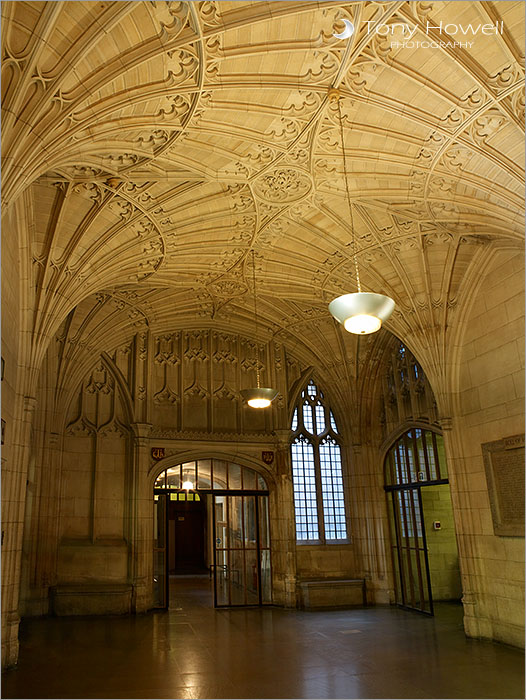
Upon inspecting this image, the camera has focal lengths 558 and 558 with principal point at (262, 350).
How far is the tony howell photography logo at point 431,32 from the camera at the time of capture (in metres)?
6.24

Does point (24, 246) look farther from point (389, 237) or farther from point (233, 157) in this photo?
point (389, 237)

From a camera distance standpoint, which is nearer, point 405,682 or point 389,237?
point 405,682

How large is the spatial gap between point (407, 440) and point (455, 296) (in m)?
4.53

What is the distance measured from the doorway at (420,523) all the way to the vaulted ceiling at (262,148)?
10.6ft

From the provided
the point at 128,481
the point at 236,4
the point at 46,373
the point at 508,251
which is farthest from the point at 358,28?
the point at 128,481

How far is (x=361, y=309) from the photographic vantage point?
5742 millimetres

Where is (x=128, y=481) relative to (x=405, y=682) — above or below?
above

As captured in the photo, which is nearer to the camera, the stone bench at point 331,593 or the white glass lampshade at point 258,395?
the white glass lampshade at point 258,395

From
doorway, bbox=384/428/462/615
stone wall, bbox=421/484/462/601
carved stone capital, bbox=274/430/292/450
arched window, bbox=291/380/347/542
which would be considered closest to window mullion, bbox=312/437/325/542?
arched window, bbox=291/380/347/542

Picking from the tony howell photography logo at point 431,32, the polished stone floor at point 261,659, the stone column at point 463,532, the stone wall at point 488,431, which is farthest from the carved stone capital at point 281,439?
the tony howell photography logo at point 431,32

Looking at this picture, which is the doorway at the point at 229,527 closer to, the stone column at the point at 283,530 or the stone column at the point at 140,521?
the stone column at the point at 283,530

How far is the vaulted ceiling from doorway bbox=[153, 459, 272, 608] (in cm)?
501

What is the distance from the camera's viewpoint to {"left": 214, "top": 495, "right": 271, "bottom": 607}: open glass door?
14.2m

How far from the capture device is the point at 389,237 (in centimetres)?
1041
